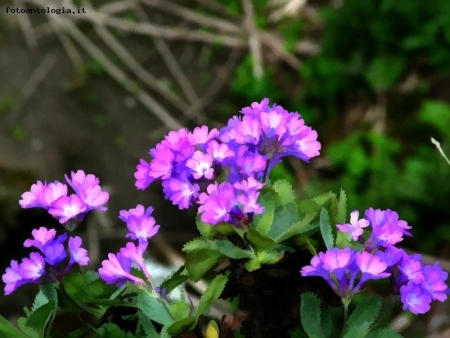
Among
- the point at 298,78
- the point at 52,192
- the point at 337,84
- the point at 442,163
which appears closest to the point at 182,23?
the point at 298,78

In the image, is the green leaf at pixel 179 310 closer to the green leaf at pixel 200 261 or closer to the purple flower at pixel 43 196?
the green leaf at pixel 200 261

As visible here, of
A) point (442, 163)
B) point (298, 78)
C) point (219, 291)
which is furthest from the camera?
point (298, 78)

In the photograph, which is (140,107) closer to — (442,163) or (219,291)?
(442,163)

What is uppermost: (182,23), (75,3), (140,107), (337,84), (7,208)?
(75,3)

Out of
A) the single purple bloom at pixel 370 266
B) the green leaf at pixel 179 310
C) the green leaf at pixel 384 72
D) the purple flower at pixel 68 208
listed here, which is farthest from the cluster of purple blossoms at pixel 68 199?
the green leaf at pixel 384 72

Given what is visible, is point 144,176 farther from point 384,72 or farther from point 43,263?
point 384,72

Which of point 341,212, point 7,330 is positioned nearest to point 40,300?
point 7,330

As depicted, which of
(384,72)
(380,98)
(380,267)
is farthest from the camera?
(380,98)
